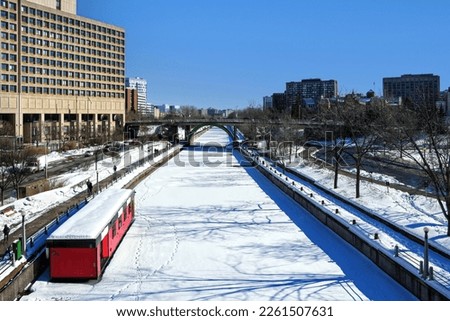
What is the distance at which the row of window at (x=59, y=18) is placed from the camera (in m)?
71.4

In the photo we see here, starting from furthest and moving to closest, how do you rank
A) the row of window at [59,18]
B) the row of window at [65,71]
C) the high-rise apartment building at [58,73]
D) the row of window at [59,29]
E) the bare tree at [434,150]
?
1. the row of window at [59,29]
2. the row of window at [65,71]
3. the high-rise apartment building at [58,73]
4. the row of window at [59,18]
5. the bare tree at [434,150]

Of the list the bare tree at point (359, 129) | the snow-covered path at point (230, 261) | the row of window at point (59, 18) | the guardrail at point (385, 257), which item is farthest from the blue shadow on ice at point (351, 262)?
the row of window at point (59, 18)

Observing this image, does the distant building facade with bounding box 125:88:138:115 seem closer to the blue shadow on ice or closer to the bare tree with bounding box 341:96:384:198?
the bare tree with bounding box 341:96:384:198

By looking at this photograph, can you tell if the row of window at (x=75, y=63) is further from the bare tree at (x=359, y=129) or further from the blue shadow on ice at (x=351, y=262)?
the blue shadow on ice at (x=351, y=262)

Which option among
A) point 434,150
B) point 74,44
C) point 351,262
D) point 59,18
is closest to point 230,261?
point 351,262

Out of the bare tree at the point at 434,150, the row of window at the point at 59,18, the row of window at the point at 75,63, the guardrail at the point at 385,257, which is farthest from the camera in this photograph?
the row of window at the point at 75,63

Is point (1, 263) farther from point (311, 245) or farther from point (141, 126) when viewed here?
point (141, 126)

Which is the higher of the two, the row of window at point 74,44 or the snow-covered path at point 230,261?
the row of window at point 74,44

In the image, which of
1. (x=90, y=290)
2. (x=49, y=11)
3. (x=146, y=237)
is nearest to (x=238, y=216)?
(x=146, y=237)

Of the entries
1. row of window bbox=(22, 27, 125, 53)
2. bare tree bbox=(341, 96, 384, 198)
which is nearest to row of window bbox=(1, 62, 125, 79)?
row of window bbox=(22, 27, 125, 53)

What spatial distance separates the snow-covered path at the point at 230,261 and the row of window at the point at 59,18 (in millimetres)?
57001

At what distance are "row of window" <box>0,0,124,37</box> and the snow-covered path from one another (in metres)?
57.0

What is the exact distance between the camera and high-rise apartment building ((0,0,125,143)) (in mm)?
71688
